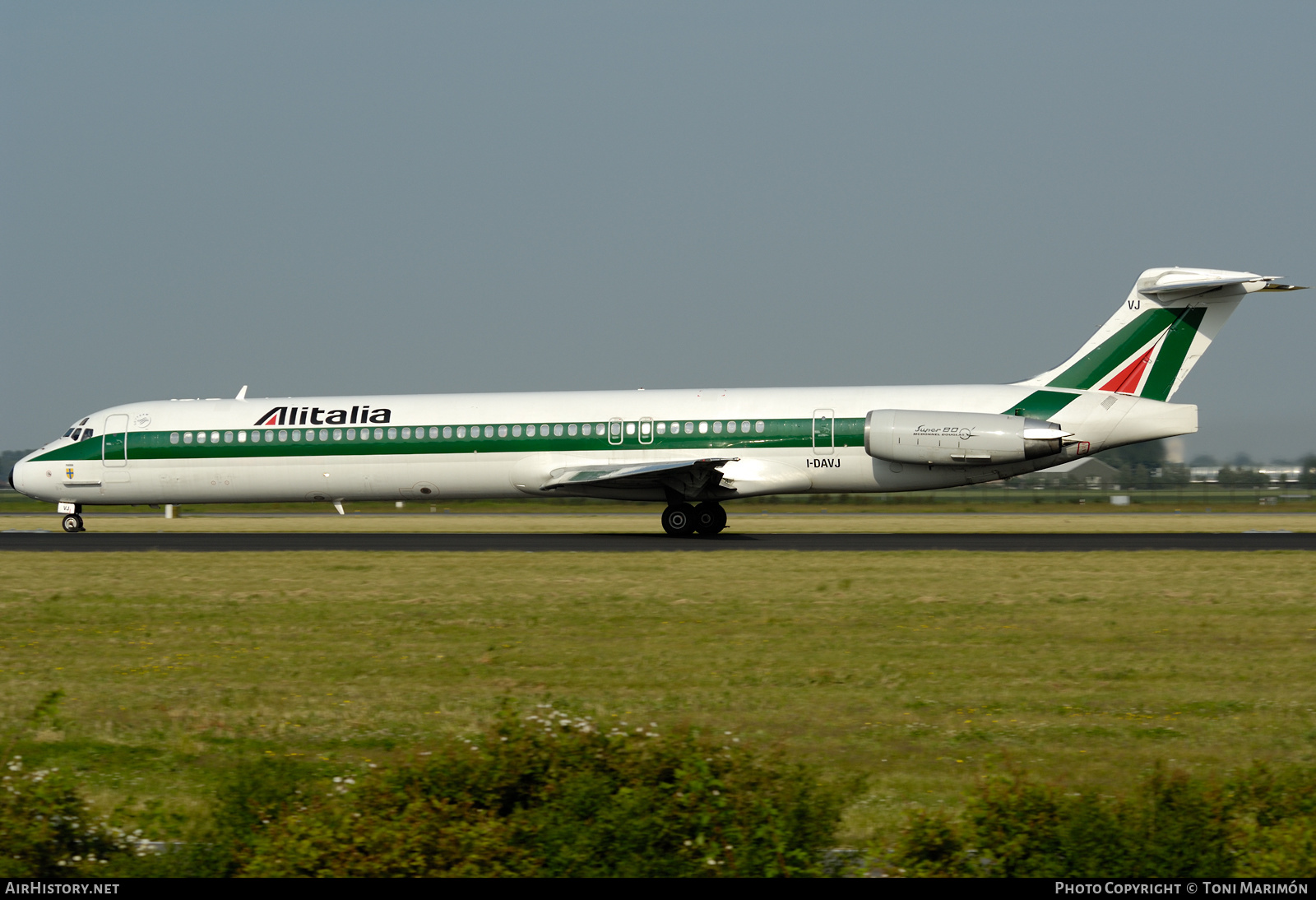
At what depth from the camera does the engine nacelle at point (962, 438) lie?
26578mm

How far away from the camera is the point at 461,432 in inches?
1155

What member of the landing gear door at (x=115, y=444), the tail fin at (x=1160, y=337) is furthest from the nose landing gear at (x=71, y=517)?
the tail fin at (x=1160, y=337)

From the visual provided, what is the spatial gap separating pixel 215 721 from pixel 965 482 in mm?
20893

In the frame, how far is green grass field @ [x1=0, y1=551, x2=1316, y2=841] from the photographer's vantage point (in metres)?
8.49

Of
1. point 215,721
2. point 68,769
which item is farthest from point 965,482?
point 68,769

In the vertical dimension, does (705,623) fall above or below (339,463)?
below

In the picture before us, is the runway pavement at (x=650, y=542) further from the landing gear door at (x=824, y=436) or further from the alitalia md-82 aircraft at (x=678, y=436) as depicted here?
the landing gear door at (x=824, y=436)

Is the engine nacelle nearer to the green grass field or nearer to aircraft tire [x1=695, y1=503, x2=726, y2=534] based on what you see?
aircraft tire [x1=695, y1=503, x2=726, y2=534]

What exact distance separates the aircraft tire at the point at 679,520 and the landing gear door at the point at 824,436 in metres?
3.47

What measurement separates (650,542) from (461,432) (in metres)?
5.70

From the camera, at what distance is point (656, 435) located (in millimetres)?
28297

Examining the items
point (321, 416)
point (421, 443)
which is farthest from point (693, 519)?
point (321, 416)

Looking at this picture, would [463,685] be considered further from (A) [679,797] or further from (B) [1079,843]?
(B) [1079,843]

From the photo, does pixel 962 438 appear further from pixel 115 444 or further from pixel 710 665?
pixel 115 444
